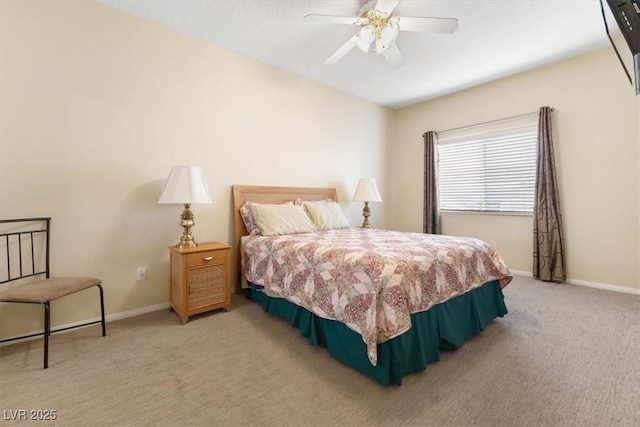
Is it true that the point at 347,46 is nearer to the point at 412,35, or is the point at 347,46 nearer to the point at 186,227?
the point at 412,35

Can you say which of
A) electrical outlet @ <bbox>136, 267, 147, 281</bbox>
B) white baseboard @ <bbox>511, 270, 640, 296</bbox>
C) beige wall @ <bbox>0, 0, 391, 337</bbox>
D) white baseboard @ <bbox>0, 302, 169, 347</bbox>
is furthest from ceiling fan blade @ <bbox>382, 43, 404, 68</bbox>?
white baseboard @ <bbox>511, 270, 640, 296</bbox>

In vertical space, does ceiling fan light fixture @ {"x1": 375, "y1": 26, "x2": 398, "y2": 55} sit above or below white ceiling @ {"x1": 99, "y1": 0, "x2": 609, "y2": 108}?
below

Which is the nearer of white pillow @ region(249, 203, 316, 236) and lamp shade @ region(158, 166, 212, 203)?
lamp shade @ region(158, 166, 212, 203)

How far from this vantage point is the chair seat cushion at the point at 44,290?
1637 millimetres

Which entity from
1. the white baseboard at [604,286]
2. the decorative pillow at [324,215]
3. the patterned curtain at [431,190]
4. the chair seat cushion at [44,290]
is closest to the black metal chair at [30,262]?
the chair seat cushion at [44,290]

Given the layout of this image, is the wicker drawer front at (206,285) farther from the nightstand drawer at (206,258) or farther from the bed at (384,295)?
the bed at (384,295)

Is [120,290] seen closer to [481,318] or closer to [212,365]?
[212,365]

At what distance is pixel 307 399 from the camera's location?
1.43 m

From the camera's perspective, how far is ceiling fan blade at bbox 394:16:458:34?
2006mm

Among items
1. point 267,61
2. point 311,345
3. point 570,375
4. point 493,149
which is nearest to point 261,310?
point 311,345

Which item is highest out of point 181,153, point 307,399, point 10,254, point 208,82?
point 208,82

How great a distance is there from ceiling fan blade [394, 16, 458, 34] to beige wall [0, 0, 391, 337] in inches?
71.5

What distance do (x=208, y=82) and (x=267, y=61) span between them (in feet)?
2.69

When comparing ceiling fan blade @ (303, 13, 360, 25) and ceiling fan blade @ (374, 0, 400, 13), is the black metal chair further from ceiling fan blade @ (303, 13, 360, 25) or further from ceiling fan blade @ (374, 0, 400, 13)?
ceiling fan blade @ (374, 0, 400, 13)
